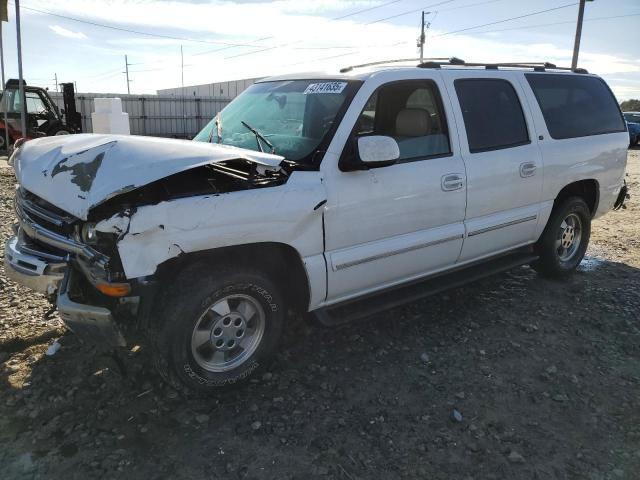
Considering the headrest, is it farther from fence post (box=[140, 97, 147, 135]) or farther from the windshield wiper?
fence post (box=[140, 97, 147, 135])

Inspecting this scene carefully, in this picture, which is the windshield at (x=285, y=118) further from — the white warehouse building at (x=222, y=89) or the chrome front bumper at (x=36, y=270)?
the white warehouse building at (x=222, y=89)

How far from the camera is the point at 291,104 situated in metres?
3.79

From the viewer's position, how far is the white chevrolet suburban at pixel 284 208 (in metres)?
2.73

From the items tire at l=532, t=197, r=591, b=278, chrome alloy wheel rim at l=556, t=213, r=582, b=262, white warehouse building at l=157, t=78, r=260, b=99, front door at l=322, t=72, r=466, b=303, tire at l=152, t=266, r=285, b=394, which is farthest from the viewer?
white warehouse building at l=157, t=78, r=260, b=99

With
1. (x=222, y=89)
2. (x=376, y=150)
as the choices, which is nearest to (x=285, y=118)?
(x=376, y=150)

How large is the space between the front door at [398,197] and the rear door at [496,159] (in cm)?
17

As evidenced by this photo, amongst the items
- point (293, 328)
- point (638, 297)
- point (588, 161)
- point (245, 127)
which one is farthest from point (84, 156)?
point (638, 297)

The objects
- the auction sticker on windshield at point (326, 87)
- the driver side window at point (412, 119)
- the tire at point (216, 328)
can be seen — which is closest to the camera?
the tire at point (216, 328)

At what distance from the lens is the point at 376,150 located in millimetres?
3197

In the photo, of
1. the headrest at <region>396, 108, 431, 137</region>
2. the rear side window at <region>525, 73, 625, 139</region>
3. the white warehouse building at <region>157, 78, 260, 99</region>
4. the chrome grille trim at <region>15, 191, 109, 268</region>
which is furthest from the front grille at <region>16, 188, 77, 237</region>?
the white warehouse building at <region>157, 78, 260, 99</region>

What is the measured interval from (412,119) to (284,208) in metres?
1.38

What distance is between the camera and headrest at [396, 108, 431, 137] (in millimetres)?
3809

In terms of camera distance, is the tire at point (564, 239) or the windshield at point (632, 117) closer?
the tire at point (564, 239)

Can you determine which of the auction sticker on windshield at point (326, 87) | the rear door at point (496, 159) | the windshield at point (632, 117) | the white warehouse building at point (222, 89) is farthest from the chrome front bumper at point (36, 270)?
the windshield at point (632, 117)
